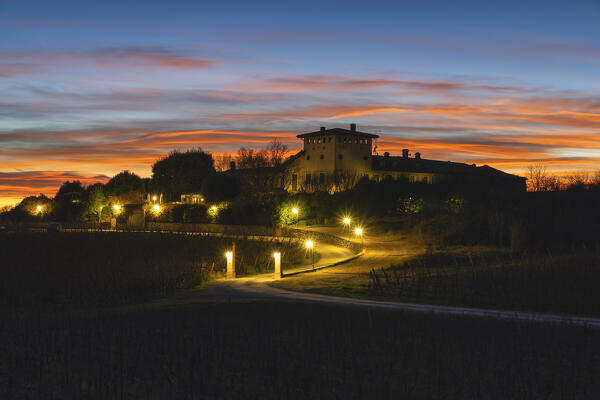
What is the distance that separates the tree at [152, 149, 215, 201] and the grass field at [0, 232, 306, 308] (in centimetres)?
3135

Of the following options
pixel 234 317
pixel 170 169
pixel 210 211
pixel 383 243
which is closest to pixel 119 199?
pixel 170 169

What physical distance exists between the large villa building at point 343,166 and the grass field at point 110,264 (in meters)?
27.3

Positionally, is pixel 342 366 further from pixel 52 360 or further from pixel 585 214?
pixel 585 214

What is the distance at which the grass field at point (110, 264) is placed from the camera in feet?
94.2

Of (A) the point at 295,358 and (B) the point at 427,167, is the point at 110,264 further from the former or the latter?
(B) the point at 427,167

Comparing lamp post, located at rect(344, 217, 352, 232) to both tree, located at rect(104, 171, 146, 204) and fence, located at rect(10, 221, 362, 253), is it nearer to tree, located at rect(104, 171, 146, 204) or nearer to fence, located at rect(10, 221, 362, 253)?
fence, located at rect(10, 221, 362, 253)

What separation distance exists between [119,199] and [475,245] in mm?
58427

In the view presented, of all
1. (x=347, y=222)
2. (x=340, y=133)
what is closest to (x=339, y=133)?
(x=340, y=133)

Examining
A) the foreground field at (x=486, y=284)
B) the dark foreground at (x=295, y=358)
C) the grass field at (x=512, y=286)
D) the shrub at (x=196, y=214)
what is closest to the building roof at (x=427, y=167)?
the shrub at (x=196, y=214)

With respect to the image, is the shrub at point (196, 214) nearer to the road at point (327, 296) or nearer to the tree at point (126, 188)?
the tree at point (126, 188)

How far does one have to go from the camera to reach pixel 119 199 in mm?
89938

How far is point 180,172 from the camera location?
94.7 metres

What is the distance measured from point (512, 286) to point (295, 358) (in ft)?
50.1

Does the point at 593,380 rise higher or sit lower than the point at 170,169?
lower
